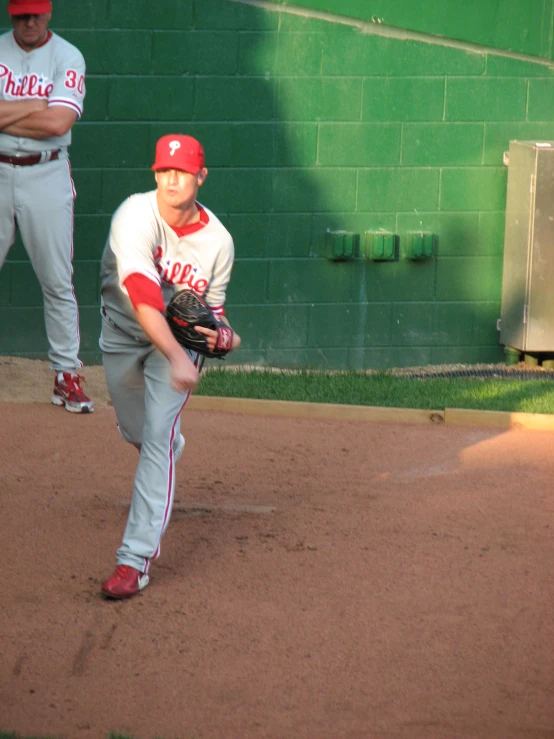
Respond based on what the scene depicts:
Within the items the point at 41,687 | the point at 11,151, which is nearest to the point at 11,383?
the point at 11,151

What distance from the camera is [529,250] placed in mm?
8773

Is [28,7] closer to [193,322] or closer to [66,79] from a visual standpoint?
[66,79]

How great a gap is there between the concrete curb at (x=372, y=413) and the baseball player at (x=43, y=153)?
1040mm

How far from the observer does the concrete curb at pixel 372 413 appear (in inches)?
281

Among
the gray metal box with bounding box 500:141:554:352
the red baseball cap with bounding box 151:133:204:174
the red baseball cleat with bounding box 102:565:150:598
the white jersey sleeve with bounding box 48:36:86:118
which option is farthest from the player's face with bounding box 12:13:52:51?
the gray metal box with bounding box 500:141:554:352

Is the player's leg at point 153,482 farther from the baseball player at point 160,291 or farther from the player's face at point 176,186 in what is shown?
the player's face at point 176,186

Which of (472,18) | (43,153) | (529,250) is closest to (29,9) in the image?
(43,153)

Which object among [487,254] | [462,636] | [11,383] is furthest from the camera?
[487,254]

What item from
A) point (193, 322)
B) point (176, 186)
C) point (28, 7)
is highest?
point (28, 7)

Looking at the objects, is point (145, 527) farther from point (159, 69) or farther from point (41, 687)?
point (159, 69)

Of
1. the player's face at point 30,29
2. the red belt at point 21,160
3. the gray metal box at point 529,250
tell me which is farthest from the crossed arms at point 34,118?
the gray metal box at point 529,250

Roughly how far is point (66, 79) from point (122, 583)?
11.8 feet

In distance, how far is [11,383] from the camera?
7.78 metres

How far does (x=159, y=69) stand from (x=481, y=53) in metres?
2.53
